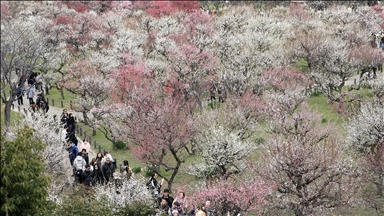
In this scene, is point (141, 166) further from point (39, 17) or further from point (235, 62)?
point (39, 17)

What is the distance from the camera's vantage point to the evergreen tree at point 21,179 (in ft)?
43.5

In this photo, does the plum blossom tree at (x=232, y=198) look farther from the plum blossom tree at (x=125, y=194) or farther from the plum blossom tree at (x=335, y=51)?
the plum blossom tree at (x=335, y=51)

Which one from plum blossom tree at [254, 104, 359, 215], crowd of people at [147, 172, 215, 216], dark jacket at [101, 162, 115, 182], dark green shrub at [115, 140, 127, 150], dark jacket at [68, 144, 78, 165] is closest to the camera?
crowd of people at [147, 172, 215, 216]

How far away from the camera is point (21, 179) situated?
13406mm

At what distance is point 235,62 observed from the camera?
135 ft

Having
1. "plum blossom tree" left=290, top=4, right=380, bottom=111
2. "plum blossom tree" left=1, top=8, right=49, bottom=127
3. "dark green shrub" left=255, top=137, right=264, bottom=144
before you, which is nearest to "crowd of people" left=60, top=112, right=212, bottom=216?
"plum blossom tree" left=1, top=8, right=49, bottom=127

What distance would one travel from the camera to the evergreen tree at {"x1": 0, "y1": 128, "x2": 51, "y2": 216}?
522 inches

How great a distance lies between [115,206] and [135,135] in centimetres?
974

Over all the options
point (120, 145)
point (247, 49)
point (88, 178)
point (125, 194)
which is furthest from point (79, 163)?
point (247, 49)

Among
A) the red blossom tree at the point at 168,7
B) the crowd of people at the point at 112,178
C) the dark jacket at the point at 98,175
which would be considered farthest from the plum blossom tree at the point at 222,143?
the red blossom tree at the point at 168,7

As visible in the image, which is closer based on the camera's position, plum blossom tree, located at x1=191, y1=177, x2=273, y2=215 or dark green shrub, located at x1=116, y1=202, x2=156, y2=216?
dark green shrub, located at x1=116, y1=202, x2=156, y2=216

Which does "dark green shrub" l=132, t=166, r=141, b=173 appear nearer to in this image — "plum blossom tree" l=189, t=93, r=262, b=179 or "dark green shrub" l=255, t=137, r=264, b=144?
"plum blossom tree" l=189, t=93, r=262, b=179

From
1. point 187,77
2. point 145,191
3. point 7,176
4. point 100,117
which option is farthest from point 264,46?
point 7,176

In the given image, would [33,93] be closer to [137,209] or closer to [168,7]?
[137,209]
